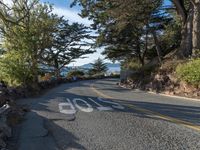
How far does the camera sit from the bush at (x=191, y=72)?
21688mm

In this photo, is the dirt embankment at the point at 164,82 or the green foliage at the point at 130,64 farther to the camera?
the green foliage at the point at 130,64

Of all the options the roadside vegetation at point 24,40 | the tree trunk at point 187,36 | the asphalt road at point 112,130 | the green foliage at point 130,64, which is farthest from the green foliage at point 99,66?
the asphalt road at point 112,130

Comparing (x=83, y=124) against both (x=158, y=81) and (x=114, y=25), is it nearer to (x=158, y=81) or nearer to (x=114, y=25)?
(x=158, y=81)

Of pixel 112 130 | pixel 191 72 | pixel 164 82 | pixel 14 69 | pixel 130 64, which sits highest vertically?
pixel 130 64

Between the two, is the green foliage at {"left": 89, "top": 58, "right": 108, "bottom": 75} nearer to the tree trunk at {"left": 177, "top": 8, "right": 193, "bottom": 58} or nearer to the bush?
the tree trunk at {"left": 177, "top": 8, "right": 193, "bottom": 58}

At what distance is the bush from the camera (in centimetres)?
2169

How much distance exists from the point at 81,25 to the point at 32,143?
66480mm

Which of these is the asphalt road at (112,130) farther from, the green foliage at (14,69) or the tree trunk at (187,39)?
the tree trunk at (187,39)

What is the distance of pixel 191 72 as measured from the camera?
2238cm

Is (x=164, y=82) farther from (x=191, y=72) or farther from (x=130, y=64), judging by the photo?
(x=130, y=64)

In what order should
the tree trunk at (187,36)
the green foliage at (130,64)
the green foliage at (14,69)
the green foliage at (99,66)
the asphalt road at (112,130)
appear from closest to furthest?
1. the asphalt road at (112,130)
2. the green foliage at (14,69)
3. the tree trunk at (187,36)
4. the green foliage at (130,64)
5. the green foliage at (99,66)

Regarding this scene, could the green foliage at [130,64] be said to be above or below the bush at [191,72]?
above

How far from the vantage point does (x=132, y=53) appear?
5362 centimetres

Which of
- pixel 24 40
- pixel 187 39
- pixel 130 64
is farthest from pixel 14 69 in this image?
pixel 130 64
